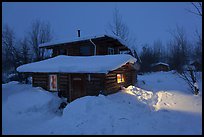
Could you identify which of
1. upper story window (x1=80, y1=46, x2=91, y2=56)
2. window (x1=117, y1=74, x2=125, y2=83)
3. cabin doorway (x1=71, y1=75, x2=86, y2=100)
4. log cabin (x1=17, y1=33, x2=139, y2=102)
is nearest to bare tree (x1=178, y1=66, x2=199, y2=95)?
log cabin (x1=17, y1=33, x2=139, y2=102)

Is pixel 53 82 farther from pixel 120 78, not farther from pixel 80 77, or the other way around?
pixel 120 78

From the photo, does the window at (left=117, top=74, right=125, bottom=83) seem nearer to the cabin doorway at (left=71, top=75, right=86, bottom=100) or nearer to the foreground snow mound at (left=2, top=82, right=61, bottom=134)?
the cabin doorway at (left=71, top=75, right=86, bottom=100)

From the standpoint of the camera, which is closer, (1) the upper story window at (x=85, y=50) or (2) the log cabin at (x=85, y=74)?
(2) the log cabin at (x=85, y=74)

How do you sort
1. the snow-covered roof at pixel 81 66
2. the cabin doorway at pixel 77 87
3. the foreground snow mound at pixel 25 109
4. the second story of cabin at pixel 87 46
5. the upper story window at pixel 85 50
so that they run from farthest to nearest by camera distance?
the upper story window at pixel 85 50 → the second story of cabin at pixel 87 46 → the cabin doorway at pixel 77 87 → the snow-covered roof at pixel 81 66 → the foreground snow mound at pixel 25 109

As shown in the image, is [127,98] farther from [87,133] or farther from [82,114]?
[87,133]

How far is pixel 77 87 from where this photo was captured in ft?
54.4

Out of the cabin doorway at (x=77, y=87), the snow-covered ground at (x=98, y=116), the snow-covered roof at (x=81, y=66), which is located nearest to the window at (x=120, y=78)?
the snow-covered roof at (x=81, y=66)

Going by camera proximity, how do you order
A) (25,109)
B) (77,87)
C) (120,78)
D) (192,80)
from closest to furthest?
(25,109) → (77,87) → (120,78) → (192,80)

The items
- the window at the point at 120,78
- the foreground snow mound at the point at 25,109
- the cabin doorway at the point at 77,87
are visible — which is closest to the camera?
the foreground snow mound at the point at 25,109

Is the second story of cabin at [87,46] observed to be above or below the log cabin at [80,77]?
above

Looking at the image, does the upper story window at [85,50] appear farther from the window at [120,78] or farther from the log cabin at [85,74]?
the window at [120,78]

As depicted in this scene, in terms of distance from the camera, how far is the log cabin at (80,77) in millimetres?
15422

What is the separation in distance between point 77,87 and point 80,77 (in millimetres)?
853

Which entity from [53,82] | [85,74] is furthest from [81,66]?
[53,82]
